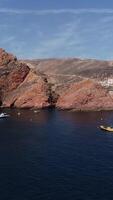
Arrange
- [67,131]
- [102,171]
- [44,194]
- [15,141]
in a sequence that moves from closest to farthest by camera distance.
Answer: [44,194], [102,171], [15,141], [67,131]

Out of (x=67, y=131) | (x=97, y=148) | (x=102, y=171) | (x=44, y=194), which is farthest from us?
(x=67, y=131)

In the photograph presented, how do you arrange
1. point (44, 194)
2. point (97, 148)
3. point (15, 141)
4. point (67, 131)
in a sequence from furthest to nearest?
point (67, 131) < point (15, 141) < point (97, 148) < point (44, 194)

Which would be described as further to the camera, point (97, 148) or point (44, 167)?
point (97, 148)

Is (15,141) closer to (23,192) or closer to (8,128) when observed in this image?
(8,128)

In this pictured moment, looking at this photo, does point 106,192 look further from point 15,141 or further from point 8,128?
point 8,128

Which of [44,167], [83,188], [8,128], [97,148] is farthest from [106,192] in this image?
[8,128]

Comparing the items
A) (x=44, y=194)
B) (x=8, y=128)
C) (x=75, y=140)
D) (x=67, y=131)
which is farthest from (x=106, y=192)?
(x=8, y=128)
